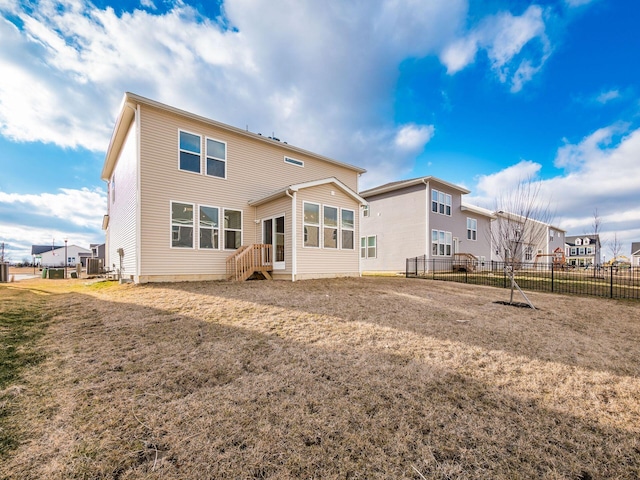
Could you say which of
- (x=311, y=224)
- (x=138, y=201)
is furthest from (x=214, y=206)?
(x=311, y=224)

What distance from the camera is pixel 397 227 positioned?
1981 cm

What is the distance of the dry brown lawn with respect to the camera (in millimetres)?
1938

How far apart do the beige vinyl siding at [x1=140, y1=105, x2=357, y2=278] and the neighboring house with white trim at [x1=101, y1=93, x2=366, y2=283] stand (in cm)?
3

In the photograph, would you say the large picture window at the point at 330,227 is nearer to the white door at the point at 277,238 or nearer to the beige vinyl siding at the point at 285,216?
the beige vinyl siding at the point at 285,216

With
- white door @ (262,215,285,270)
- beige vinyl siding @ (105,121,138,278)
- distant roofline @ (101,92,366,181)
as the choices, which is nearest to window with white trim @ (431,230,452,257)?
distant roofline @ (101,92,366,181)

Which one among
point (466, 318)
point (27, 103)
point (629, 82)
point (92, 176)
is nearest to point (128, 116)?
point (27, 103)

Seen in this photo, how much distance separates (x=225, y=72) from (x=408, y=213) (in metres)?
13.9

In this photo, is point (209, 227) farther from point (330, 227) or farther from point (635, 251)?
point (635, 251)

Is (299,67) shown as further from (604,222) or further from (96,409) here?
(604,222)

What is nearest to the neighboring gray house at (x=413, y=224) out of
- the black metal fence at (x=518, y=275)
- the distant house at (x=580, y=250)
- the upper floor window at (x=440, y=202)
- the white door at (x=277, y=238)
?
the upper floor window at (x=440, y=202)

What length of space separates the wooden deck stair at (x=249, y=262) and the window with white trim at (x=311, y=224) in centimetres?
166

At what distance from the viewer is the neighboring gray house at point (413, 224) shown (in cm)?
1856

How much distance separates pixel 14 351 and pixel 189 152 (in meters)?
8.47

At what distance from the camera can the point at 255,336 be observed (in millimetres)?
4480
